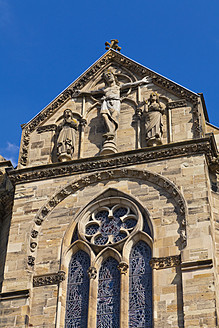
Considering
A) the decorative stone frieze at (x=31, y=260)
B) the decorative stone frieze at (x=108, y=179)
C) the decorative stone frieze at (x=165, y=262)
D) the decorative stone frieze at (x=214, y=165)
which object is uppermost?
the decorative stone frieze at (x=214, y=165)

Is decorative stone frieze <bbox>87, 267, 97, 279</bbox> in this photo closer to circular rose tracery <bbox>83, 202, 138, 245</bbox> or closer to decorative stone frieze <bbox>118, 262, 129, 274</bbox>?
decorative stone frieze <bbox>118, 262, 129, 274</bbox>

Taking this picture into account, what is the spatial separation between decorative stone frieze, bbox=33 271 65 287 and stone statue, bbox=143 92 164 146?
4347 millimetres

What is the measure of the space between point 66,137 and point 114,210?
2.94 metres

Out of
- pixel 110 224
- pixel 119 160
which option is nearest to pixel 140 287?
pixel 110 224

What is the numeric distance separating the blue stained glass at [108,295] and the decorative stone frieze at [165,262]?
96 cm

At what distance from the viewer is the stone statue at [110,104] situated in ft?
79.2

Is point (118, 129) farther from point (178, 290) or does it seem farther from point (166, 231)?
point (178, 290)

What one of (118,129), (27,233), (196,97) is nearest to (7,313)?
(27,233)

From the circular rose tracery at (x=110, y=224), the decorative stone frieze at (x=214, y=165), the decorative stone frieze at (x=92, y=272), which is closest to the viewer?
the decorative stone frieze at (x=92, y=272)

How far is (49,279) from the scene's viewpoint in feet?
71.2

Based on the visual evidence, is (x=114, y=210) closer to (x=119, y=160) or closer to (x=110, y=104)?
(x=119, y=160)

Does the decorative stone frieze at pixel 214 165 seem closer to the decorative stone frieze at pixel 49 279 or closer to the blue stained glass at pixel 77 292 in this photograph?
the blue stained glass at pixel 77 292

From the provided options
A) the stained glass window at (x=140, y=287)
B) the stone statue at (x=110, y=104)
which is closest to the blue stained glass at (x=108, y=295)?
the stained glass window at (x=140, y=287)

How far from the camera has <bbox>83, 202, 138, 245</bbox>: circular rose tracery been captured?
22.2m
